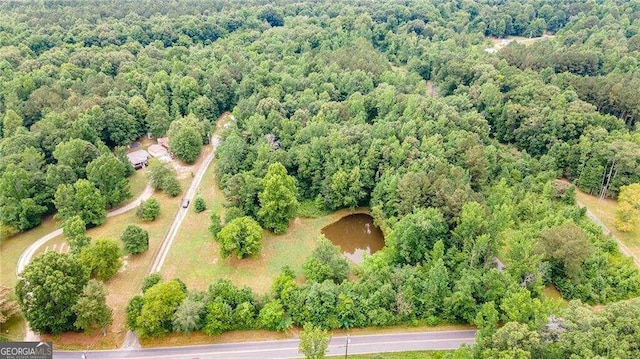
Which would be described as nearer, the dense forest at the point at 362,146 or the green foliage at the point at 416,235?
the dense forest at the point at 362,146

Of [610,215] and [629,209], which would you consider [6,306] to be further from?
[610,215]

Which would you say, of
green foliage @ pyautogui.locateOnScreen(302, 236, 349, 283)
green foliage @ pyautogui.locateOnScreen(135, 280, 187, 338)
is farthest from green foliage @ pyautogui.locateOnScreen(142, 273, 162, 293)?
green foliage @ pyautogui.locateOnScreen(302, 236, 349, 283)

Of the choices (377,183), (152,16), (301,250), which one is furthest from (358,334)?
(152,16)

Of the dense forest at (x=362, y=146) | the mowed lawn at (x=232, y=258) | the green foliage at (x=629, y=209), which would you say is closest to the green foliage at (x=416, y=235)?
the dense forest at (x=362, y=146)

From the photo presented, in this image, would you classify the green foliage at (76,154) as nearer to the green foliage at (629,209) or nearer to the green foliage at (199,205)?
the green foliage at (199,205)

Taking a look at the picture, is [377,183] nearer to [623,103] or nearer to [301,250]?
[301,250]
